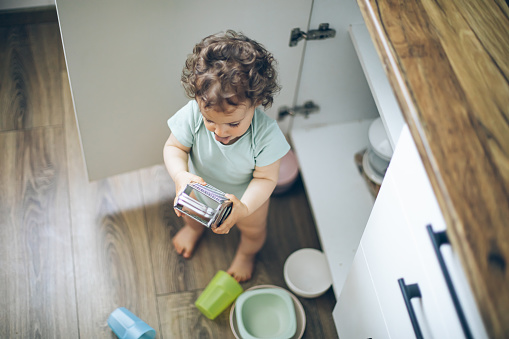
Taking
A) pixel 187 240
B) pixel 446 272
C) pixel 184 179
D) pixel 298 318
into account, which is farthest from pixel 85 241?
pixel 446 272

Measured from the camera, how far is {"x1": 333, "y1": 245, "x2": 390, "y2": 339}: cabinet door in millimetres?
964

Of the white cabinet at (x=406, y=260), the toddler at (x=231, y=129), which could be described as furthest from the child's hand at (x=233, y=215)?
the white cabinet at (x=406, y=260)

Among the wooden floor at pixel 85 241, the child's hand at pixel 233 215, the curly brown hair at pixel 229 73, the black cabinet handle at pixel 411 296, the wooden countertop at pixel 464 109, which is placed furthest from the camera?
the wooden floor at pixel 85 241

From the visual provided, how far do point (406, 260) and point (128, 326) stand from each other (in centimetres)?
80

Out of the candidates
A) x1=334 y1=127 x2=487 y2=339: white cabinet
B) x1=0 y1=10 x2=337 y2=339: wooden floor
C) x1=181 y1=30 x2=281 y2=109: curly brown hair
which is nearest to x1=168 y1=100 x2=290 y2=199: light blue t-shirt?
x1=181 y1=30 x2=281 y2=109: curly brown hair

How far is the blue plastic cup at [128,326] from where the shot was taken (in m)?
1.23

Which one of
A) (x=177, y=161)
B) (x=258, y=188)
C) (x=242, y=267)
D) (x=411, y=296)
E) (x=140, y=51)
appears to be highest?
(x=140, y=51)

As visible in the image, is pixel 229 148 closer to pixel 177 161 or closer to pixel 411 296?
pixel 177 161

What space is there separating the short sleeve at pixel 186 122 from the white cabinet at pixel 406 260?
464 mm

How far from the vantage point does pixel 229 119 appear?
92 cm

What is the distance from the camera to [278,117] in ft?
4.81

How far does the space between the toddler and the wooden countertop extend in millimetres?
257

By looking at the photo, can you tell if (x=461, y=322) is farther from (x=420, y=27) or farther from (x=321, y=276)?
(x=321, y=276)

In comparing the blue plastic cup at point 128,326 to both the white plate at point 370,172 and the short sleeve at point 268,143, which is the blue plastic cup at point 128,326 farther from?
the white plate at point 370,172
